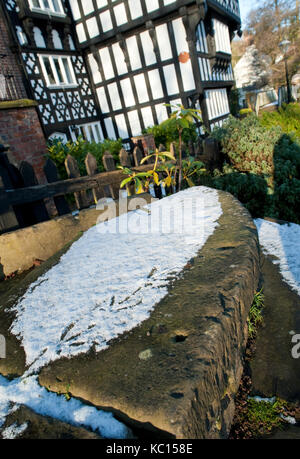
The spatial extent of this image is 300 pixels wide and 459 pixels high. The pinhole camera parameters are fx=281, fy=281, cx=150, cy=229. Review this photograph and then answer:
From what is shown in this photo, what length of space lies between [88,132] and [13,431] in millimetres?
11987

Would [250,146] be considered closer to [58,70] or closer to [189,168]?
[189,168]

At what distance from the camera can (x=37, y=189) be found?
2.89 metres

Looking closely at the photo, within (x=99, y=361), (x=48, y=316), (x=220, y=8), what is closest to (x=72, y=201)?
(x=48, y=316)

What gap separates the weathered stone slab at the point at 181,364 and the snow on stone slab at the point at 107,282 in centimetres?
9

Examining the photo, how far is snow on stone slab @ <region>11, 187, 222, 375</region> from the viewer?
1291 mm

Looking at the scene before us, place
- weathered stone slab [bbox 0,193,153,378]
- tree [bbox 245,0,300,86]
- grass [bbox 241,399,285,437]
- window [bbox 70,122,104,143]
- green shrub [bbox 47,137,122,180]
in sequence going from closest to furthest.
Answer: grass [bbox 241,399,285,437] < weathered stone slab [bbox 0,193,153,378] < green shrub [bbox 47,137,122,180] < window [bbox 70,122,104,143] < tree [bbox 245,0,300,86]

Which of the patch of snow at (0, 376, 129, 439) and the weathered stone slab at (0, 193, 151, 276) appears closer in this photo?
the patch of snow at (0, 376, 129, 439)

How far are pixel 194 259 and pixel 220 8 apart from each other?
14153 millimetres

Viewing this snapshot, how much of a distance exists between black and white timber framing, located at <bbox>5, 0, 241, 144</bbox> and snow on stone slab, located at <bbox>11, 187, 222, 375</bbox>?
924 centimetres

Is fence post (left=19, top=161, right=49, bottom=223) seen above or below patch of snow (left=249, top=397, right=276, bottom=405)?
above

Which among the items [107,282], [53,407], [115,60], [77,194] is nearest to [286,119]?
[115,60]

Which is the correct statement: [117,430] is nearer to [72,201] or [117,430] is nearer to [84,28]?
[72,201]

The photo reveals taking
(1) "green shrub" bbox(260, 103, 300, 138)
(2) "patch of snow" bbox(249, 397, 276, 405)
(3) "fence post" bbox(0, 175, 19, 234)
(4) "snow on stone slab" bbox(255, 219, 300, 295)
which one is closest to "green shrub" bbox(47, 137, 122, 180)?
(3) "fence post" bbox(0, 175, 19, 234)

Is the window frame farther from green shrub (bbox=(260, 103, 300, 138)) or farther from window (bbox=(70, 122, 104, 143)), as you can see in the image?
green shrub (bbox=(260, 103, 300, 138))
